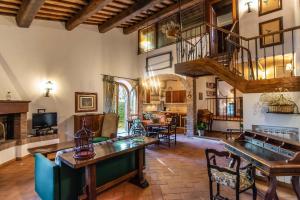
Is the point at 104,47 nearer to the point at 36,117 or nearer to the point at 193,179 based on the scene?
the point at 36,117

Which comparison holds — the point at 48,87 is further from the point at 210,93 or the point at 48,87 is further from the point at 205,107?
the point at 210,93

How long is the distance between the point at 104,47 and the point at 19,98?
334cm

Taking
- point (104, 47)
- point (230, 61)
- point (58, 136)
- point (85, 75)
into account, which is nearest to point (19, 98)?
point (58, 136)

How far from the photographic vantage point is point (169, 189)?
3.09 m

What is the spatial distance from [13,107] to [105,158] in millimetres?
3488

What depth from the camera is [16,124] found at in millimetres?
4848

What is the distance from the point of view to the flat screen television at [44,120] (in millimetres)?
5211

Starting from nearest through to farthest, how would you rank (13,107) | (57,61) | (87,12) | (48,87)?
(13,107) < (87,12) < (48,87) < (57,61)

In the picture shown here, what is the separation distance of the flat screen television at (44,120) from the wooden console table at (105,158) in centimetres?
318

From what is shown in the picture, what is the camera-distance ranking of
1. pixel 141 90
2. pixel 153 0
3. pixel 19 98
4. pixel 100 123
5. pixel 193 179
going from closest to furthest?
pixel 193 179 → pixel 153 0 → pixel 19 98 → pixel 100 123 → pixel 141 90

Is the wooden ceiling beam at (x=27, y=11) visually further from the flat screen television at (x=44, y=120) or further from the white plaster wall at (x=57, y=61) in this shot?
the flat screen television at (x=44, y=120)

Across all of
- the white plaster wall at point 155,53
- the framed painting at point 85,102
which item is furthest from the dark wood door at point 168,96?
the framed painting at point 85,102

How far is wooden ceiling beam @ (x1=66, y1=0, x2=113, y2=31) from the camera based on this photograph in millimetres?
4516

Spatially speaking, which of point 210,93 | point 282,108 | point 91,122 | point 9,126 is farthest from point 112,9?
point 210,93
